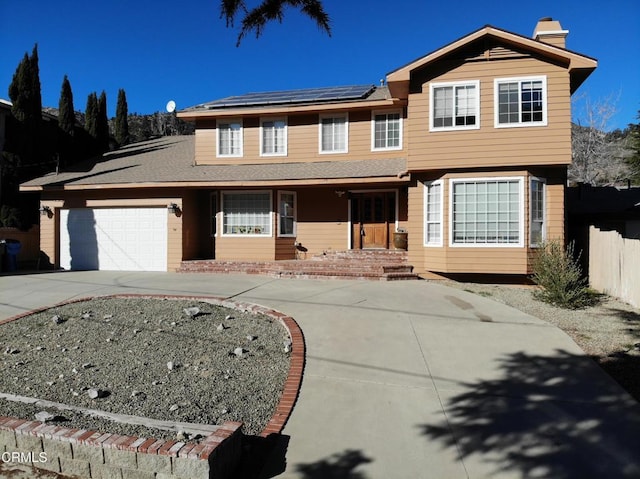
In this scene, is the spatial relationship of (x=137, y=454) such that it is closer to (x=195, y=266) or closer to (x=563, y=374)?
(x=563, y=374)

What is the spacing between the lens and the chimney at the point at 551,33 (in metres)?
12.4

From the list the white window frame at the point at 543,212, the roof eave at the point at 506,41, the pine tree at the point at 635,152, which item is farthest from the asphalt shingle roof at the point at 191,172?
the pine tree at the point at 635,152

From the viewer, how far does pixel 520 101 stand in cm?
1121

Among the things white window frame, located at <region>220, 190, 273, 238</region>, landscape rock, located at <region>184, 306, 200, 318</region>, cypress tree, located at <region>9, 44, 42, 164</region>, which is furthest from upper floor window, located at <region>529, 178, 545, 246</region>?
cypress tree, located at <region>9, 44, 42, 164</region>

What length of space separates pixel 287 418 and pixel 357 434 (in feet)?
2.40

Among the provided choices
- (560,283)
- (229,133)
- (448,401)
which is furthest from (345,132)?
(448,401)

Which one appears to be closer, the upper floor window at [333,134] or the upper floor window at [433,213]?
the upper floor window at [433,213]

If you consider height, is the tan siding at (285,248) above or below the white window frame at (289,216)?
below

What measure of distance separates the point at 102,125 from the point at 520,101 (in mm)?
21798

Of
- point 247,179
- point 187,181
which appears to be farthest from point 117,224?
point 247,179

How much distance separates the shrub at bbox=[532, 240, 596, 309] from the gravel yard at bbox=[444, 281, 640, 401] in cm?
21

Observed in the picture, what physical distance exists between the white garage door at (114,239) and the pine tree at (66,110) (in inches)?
320

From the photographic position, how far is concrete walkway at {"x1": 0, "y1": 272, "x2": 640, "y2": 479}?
11.6 feet

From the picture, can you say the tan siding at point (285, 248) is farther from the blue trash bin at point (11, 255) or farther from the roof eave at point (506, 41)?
the blue trash bin at point (11, 255)
